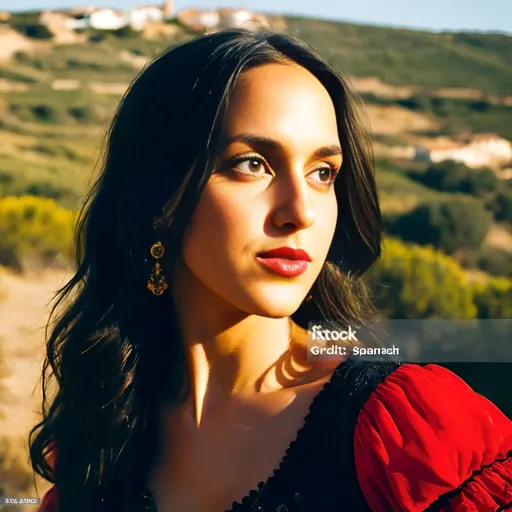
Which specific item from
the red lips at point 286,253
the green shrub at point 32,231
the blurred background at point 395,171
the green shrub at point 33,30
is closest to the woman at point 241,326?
the red lips at point 286,253

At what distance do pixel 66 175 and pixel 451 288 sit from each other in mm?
1567

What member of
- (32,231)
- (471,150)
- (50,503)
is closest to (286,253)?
(50,503)

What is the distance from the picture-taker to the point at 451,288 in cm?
253

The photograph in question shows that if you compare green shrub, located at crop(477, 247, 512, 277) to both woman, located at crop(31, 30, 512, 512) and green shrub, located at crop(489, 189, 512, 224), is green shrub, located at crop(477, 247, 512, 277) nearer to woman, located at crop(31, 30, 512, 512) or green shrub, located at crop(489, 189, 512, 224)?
green shrub, located at crop(489, 189, 512, 224)

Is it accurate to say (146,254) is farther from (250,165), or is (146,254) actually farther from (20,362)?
(20,362)

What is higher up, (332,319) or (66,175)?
(332,319)

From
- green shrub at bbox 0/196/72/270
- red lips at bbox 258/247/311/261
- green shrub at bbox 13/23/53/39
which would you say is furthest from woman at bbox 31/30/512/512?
green shrub at bbox 13/23/53/39

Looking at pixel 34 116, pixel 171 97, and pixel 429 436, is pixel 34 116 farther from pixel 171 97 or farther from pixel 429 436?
pixel 429 436

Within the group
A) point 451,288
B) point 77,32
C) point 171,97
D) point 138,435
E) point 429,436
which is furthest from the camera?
point 77,32

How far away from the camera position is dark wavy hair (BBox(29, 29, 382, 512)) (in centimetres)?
107

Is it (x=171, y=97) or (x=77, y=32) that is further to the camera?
(x=77, y=32)

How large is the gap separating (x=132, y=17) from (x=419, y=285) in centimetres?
133

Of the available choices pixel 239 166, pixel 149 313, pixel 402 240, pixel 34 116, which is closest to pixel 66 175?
pixel 34 116

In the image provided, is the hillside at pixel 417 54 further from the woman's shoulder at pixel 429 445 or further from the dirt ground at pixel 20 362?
the woman's shoulder at pixel 429 445
